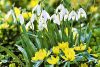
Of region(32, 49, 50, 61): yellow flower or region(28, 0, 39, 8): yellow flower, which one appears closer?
region(32, 49, 50, 61): yellow flower

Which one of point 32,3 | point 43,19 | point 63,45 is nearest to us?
point 43,19

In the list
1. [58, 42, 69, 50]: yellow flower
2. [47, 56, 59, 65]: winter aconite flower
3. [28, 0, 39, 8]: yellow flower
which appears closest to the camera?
[47, 56, 59, 65]: winter aconite flower

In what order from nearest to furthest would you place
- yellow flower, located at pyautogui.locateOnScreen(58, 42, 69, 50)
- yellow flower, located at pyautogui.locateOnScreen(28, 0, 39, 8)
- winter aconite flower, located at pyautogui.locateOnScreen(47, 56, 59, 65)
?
winter aconite flower, located at pyautogui.locateOnScreen(47, 56, 59, 65) < yellow flower, located at pyautogui.locateOnScreen(58, 42, 69, 50) < yellow flower, located at pyautogui.locateOnScreen(28, 0, 39, 8)

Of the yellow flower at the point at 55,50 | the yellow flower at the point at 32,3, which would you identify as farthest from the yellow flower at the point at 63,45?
the yellow flower at the point at 32,3

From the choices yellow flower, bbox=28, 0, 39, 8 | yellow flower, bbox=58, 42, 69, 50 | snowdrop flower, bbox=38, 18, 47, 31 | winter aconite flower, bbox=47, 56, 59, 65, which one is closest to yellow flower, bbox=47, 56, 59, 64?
winter aconite flower, bbox=47, 56, 59, 65

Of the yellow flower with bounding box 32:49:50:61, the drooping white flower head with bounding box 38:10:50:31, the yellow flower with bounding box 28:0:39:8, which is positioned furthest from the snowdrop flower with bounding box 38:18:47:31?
the yellow flower with bounding box 28:0:39:8

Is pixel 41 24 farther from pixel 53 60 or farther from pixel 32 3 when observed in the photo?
pixel 32 3

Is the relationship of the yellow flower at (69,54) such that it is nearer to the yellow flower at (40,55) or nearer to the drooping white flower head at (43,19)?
the yellow flower at (40,55)

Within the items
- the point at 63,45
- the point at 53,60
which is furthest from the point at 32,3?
the point at 53,60

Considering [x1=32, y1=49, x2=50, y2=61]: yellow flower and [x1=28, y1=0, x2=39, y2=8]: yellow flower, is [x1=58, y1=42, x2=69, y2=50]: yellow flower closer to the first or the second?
[x1=32, y1=49, x2=50, y2=61]: yellow flower

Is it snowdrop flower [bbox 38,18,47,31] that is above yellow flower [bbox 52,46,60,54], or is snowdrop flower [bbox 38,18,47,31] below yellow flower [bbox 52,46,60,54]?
above

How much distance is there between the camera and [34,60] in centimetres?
258

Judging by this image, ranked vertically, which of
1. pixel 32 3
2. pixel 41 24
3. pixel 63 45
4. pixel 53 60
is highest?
pixel 32 3

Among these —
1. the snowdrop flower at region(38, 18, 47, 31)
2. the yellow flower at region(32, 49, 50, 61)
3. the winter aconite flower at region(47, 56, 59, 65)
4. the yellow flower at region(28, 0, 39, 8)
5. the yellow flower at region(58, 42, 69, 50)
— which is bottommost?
the winter aconite flower at region(47, 56, 59, 65)
